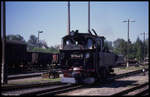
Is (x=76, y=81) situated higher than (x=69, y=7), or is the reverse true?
(x=69, y=7)

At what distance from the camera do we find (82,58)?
16875 millimetres

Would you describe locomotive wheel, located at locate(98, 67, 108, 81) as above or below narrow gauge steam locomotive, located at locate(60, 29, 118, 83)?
below

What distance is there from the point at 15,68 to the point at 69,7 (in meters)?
10.4

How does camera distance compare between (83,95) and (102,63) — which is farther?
(102,63)

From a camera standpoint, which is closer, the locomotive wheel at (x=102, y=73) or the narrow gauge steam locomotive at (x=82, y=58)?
the narrow gauge steam locomotive at (x=82, y=58)

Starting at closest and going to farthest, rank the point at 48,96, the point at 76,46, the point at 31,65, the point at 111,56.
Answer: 1. the point at 48,96
2. the point at 76,46
3. the point at 111,56
4. the point at 31,65

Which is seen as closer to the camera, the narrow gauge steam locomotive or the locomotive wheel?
the narrow gauge steam locomotive

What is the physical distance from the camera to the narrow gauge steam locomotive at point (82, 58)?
647 inches

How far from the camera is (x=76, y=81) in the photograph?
1611 cm

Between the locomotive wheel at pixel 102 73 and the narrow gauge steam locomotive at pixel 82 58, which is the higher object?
the narrow gauge steam locomotive at pixel 82 58

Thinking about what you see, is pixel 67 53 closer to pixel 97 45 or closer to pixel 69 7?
pixel 97 45

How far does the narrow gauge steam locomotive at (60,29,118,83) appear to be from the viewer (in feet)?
53.9

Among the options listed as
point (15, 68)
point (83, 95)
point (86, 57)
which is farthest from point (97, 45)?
point (15, 68)

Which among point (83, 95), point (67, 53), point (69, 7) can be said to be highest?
point (69, 7)
